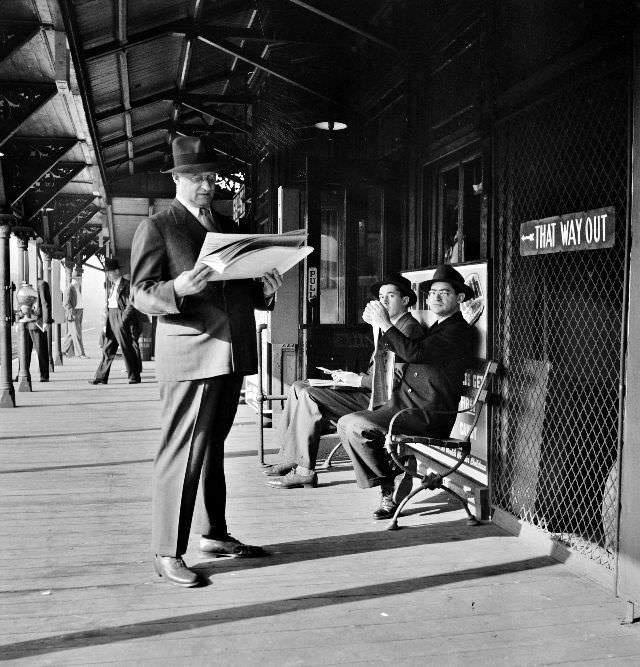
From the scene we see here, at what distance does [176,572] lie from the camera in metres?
3.13

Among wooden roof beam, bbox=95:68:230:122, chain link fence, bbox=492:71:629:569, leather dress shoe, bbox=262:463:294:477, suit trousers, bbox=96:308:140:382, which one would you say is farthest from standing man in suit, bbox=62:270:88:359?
chain link fence, bbox=492:71:629:569

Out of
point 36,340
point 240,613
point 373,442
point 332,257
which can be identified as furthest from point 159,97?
point 240,613

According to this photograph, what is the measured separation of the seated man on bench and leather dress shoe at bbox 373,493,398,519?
0.53m

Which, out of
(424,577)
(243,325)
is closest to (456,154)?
(243,325)

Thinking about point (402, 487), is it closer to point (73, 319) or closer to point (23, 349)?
point (23, 349)

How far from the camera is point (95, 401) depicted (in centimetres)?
941

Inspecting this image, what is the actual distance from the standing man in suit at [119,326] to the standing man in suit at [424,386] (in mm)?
7263

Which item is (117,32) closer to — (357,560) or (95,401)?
(95,401)

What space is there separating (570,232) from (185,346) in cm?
168

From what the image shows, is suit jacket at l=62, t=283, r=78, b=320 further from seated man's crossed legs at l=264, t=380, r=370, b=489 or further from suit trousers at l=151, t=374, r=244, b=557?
suit trousers at l=151, t=374, r=244, b=557

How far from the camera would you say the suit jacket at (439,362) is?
164 inches

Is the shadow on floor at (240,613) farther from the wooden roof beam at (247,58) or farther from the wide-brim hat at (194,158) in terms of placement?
the wooden roof beam at (247,58)

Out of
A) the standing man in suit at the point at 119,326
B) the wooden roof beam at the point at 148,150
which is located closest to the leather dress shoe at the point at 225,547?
the standing man in suit at the point at 119,326

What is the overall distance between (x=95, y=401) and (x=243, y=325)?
6701mm
